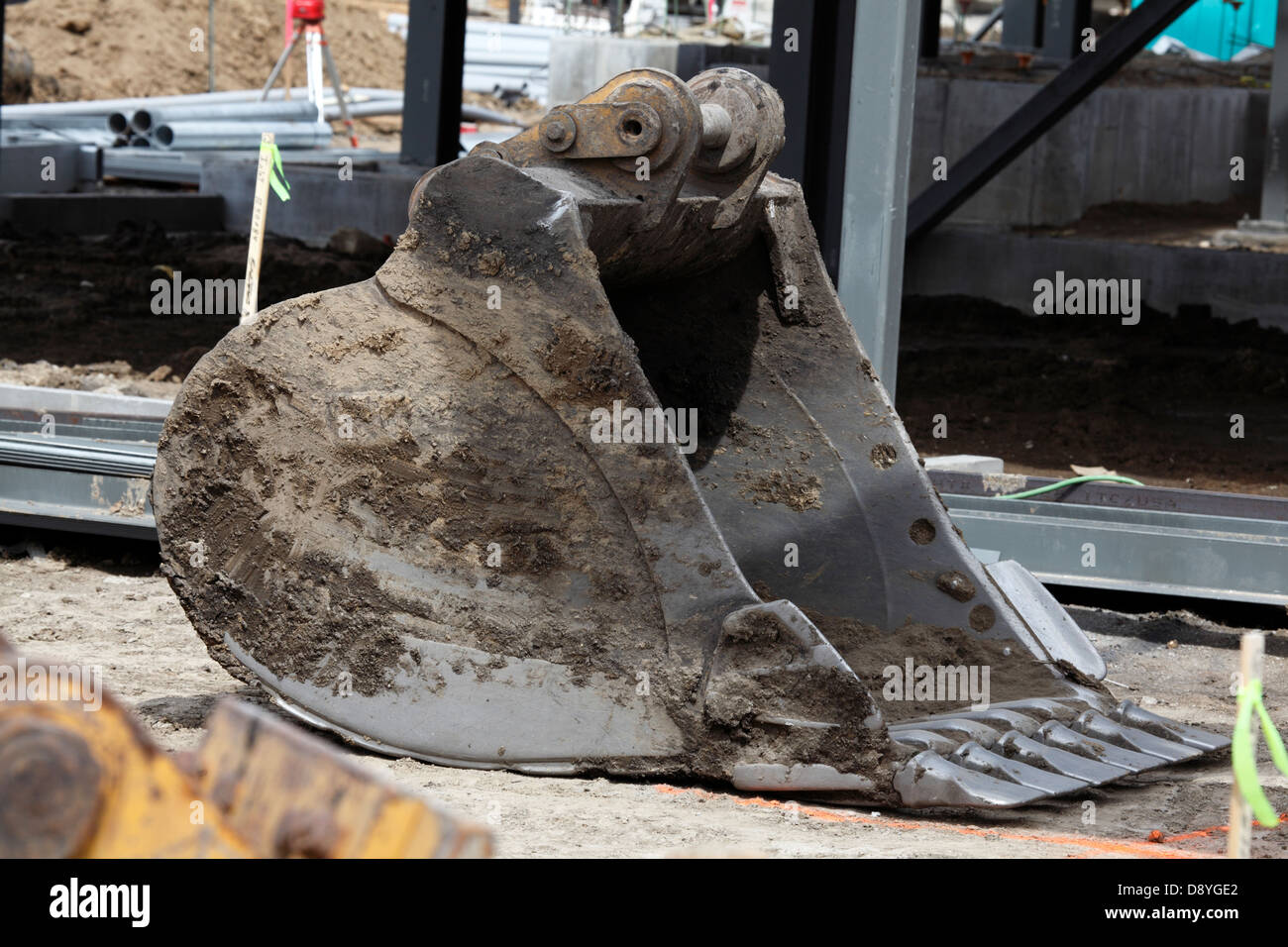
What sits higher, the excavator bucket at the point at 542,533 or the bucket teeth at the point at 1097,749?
the excavator bucket at the point at 542,533

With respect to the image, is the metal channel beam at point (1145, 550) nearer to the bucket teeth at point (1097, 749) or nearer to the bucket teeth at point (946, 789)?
the bucket teeth at point (1097, 749)

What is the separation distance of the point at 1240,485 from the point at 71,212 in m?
11.3

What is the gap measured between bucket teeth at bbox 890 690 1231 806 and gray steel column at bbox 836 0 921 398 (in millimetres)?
2450

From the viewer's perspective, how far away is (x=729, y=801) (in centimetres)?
336

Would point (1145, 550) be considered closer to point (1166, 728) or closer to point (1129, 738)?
point (1166, 728)

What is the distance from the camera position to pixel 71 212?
15031mm

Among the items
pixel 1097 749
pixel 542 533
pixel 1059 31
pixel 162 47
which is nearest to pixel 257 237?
pixel 542 533

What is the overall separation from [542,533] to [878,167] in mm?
3199

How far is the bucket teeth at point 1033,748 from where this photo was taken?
3318 mm

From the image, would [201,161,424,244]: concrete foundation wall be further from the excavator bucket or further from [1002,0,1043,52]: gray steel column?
the excavator bucket

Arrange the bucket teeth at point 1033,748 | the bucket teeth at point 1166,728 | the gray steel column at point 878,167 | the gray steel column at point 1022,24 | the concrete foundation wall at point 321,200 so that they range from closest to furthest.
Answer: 1. the bucket teeth at point 1033,748
2. the bucket teeth at point 1166,728
3. the gray steel column at point 878,167
4. the concrete foundation wall at point 321,200
5. the gray steel column at point 1022,24

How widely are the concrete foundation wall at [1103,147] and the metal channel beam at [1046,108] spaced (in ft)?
13.2

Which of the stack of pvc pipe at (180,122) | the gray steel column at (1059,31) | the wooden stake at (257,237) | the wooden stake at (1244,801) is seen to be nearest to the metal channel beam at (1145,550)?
the wooden stake at (257,237)
